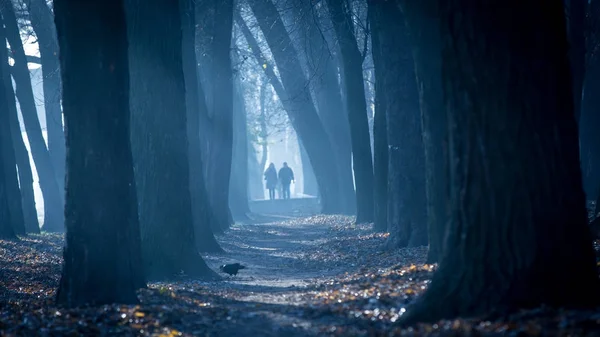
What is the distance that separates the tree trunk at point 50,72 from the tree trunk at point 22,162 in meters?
1.20

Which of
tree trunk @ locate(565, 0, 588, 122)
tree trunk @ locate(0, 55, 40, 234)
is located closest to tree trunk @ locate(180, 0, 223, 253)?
tree trunk @ locate(0, 55, 40, 234)

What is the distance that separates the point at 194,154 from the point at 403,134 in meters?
6.52

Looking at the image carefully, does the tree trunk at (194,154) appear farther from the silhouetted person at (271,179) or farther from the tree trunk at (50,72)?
the silhouetted person at (271,179)

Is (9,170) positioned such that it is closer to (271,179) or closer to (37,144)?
(37,144)

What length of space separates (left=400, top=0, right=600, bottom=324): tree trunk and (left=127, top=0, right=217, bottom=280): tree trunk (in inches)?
281

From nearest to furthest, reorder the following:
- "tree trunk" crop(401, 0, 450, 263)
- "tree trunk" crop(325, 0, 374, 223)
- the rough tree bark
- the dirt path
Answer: "tree trunk" crop(401, 0, 450, 263), the dirt path, the rough tree bark, "tree trunk" crop(325, 0, 374, 223)

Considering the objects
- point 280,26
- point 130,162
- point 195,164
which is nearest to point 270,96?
point 280,26

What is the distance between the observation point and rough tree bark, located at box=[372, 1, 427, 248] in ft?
48.2

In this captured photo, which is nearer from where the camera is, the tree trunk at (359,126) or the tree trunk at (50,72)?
the tree trunk at (359,126)

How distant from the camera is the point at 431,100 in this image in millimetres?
11055

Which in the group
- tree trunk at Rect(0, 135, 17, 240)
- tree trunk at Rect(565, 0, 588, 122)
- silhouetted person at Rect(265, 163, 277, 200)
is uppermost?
tree trunk at Rect(565, 0, 588, 122)

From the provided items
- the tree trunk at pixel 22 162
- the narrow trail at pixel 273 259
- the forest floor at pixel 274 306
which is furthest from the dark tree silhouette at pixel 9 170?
the narrow trail at pixel 273 259

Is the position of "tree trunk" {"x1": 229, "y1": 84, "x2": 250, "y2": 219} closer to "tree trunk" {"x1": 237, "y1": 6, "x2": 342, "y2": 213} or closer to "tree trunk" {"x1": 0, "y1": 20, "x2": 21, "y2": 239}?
"tree trunk" {"x1": 237, "y1": 6, "x2": 342, "y2": 213}

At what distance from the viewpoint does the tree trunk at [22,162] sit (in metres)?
24.6
